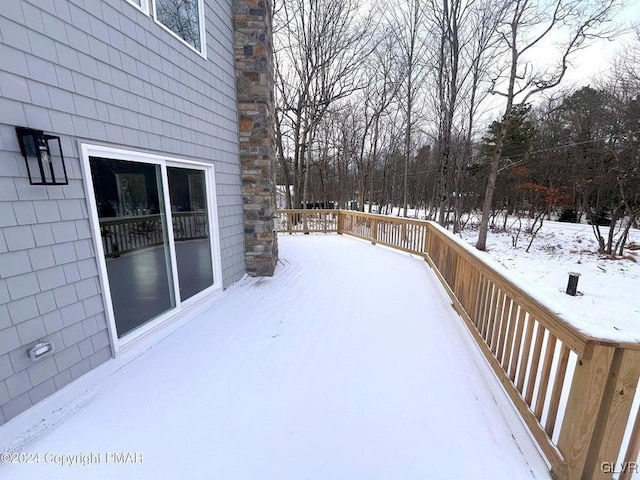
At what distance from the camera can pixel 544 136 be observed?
14.8 metres

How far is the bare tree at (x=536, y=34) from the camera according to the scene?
8395 millimetres

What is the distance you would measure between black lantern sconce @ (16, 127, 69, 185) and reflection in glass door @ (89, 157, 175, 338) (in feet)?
0.97

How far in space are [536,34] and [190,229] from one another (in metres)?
12.2

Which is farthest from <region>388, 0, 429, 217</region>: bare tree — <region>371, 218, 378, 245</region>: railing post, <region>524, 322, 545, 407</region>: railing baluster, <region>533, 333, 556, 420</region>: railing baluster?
<region>533, 333, 556, 420</region>: railing baluster

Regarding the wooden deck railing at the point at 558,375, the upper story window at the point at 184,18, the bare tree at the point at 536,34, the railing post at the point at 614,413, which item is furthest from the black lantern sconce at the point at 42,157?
the bare tree at the point at 536,34

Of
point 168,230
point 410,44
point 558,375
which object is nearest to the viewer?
point 558,375

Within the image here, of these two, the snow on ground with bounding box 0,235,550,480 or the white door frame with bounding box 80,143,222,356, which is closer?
the snow on ground with bounding box 0,235,550,480

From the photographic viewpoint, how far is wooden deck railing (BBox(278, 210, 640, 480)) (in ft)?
3.87

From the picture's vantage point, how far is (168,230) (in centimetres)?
297

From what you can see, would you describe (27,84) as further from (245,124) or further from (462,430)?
(462,430)

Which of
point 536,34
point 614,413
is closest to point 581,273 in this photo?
point 536,34

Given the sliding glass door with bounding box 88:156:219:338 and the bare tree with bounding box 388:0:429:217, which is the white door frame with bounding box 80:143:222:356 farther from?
the bare tree with bounding box 388:0:429:217

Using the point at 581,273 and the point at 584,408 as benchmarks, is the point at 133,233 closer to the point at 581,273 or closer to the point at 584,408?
the point at 584,408

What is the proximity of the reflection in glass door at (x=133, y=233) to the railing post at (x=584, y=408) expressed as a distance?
3100mm
